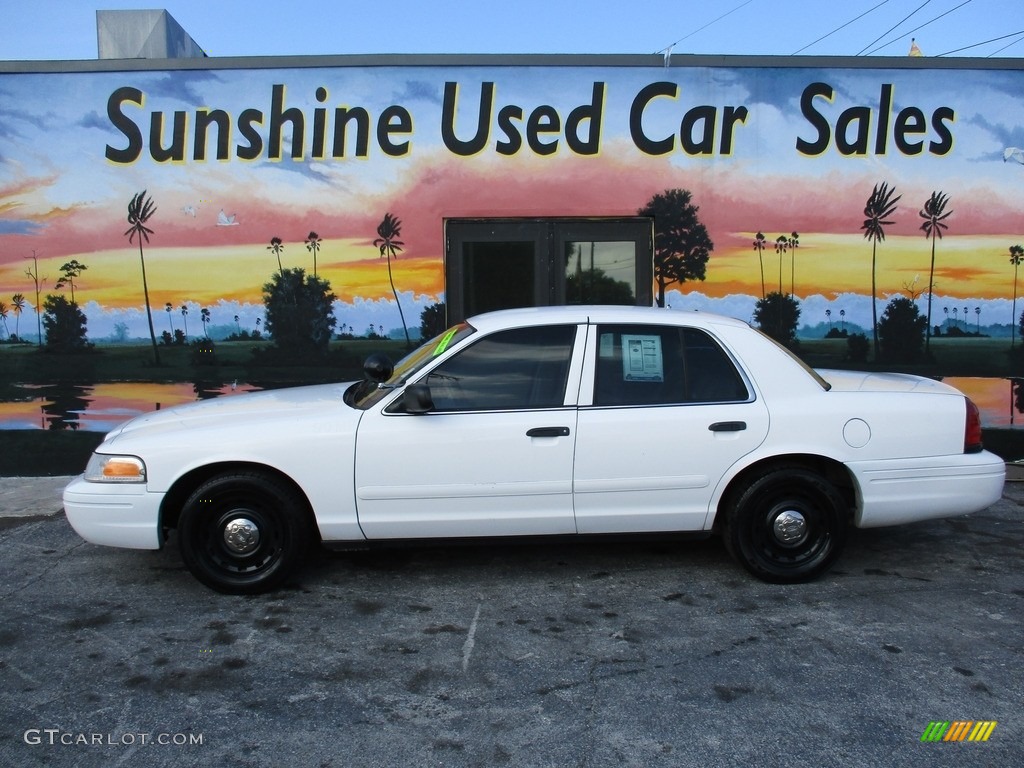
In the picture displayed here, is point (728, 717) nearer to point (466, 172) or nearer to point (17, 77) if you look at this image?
point (466, 172)

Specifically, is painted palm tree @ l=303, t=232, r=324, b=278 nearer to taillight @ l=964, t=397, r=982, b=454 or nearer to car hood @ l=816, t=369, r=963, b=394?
car hood @ l=816, t=369, r=963, b=394

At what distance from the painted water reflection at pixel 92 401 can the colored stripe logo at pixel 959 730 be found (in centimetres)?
594

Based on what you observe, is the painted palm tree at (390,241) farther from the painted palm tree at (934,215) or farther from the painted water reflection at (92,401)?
the painted palm tree at (934,215)

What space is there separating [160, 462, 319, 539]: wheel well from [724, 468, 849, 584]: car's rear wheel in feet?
7.91

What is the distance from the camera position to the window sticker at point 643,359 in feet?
15.8

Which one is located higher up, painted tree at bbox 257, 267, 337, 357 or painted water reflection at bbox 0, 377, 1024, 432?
painted tree at bbox 257, 267, 337, 357

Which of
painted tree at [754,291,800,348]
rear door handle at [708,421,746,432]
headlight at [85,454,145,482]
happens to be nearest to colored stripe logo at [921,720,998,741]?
rear door handle at [708,421,746,432]

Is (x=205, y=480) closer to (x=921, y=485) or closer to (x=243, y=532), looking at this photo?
(x=243, y=532)

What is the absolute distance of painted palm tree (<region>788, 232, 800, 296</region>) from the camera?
27.6 feet

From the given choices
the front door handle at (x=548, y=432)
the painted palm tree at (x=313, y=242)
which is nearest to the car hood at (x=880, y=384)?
the front door handle at (x=548, y=432)

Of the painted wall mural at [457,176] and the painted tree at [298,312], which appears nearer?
the painted wall mural at [457,176]

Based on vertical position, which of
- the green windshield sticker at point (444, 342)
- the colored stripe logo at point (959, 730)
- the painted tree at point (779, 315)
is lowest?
the colored stripe logo at point (959, 730)

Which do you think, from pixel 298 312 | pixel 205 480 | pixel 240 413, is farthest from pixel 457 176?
pixel 205 480

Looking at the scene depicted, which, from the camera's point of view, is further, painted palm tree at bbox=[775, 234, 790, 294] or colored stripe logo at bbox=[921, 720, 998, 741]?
painted palm tree at bbox=[775, 234, 790, 294]
